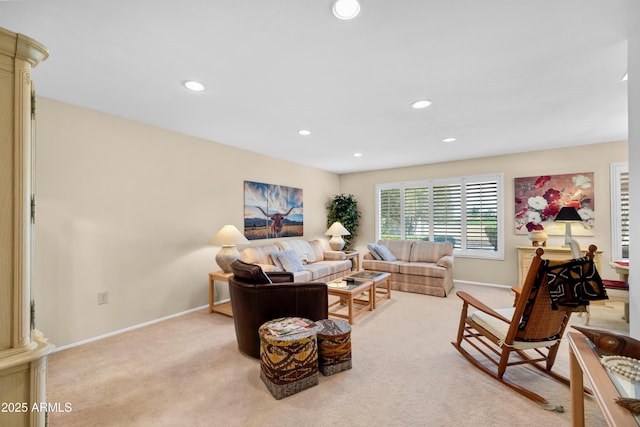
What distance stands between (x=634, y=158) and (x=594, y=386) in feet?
4.84

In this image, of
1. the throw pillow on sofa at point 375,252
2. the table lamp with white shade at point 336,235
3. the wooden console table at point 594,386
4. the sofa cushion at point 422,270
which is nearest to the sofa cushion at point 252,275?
the wooden console table at point 594,386

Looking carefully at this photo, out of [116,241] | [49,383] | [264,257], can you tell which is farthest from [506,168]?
[49,383]

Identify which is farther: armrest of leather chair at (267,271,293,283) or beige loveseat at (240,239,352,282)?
beige loveseat at (240,239,352,282)

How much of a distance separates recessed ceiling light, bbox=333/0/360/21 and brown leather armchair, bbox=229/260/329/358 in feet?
6.48

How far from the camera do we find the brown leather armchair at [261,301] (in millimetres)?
2406

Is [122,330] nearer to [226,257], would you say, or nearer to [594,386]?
[226,257]

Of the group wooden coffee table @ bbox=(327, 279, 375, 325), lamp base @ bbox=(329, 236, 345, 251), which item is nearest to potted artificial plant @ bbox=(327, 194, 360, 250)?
lamp base @ bbox=(329, 236, 345, 251)

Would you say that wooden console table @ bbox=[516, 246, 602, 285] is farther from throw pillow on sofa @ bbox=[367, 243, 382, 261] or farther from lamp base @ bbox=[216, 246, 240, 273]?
lamp base @ bbox=[216, 246, 240, 273]

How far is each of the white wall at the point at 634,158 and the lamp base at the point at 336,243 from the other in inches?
178

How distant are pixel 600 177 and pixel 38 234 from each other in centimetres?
728

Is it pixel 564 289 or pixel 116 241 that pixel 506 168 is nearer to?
pixel 564 289

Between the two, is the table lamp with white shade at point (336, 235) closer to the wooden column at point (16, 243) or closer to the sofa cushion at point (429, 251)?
the sofa cushion at point (429, 251)

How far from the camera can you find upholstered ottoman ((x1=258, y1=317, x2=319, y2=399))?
6.40 ft

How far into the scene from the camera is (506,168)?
16.5 ft
